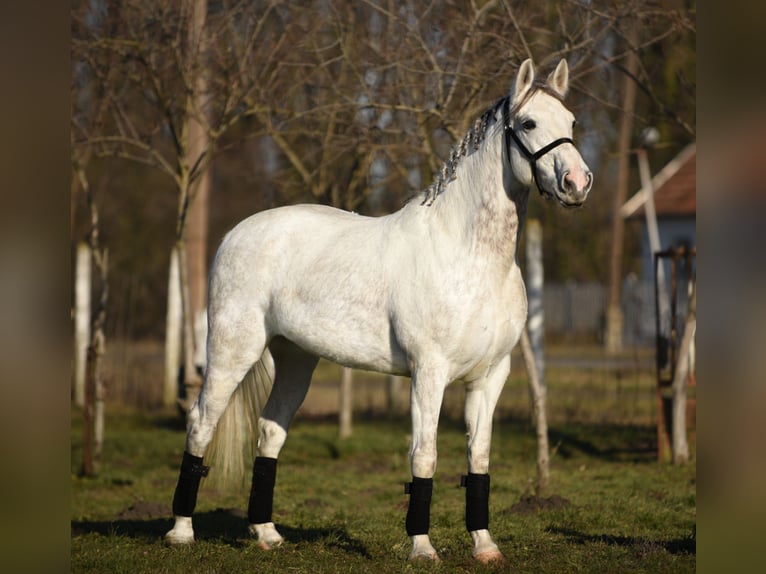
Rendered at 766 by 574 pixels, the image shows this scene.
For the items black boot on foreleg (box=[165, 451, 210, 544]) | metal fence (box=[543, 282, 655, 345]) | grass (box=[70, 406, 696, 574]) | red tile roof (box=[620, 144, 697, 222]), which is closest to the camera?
grass (box=[70, 406, 696, 574])

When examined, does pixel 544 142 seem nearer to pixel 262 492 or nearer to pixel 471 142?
pixel 471 142

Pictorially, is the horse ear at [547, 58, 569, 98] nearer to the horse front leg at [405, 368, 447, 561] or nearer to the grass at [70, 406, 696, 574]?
the horse front leg at [405, 368, 447, 561]

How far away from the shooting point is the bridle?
4.92 m

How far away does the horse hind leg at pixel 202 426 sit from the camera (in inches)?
242

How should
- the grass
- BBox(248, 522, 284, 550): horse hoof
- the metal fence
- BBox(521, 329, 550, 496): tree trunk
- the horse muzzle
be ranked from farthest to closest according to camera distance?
the metal fence < BBox(521, 329, 550, 496): tree trunk < BBox(248, 522, 284, 550): horse hoof < the grass < the horse muzzle

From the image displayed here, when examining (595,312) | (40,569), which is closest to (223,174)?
(595,312)

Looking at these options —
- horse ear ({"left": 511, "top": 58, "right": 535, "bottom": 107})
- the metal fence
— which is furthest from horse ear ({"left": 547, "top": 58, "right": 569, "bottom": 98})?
the metal fence

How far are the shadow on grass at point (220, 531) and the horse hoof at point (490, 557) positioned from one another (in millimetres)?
719

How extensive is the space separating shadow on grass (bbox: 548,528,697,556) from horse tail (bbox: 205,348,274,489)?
6.96 ft

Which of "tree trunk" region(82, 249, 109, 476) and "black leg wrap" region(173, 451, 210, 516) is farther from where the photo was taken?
"tree trunk" region(82, 249, 109, 476)

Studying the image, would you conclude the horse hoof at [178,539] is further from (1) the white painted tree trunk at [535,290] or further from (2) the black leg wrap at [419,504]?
(1) the white painted tree trunk at [535,290]

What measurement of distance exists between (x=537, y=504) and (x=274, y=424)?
2389 mm

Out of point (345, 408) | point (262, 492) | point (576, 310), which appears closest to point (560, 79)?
point (262, 492)

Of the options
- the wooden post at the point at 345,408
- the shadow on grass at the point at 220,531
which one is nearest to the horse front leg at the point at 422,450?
the shadow on grass at the point at 220,531
